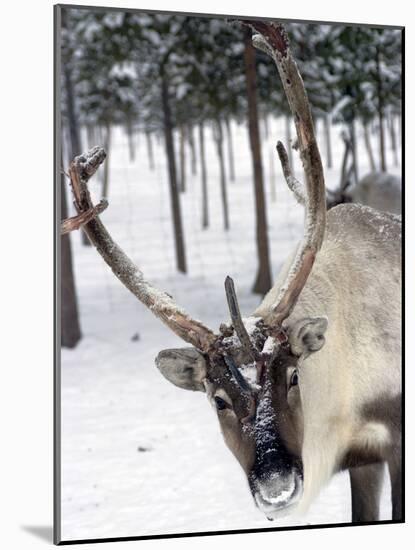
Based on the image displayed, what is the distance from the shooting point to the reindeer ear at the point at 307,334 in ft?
8.91

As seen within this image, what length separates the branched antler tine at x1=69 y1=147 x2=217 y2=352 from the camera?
2.77 m

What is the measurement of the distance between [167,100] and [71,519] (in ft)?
8.84

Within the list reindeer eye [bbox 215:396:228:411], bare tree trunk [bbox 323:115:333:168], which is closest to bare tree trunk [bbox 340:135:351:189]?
bare tree trunk [bbox 323:115:333:168]

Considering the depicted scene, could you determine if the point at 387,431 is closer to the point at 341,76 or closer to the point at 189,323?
the point at 189,323

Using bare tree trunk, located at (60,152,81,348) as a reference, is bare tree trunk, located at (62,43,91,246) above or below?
above

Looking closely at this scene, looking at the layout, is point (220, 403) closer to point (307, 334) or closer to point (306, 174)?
point (307, 334)

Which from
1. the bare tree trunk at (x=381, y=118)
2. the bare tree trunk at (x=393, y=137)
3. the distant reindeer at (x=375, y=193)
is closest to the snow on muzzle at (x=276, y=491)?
the distant reindeer at (x=375, y=193)

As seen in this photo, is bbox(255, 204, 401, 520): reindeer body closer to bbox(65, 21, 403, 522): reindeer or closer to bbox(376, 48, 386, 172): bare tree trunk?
bbox(65, 21, 403, 522): reindeer

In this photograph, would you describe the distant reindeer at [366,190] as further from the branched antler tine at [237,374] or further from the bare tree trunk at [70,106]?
the bare tree trunk at [70,106]

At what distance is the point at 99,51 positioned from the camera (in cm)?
494

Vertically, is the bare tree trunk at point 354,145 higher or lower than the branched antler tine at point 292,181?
higher

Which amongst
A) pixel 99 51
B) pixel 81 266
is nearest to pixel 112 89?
pixel 99 51

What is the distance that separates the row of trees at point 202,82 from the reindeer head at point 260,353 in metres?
0.85

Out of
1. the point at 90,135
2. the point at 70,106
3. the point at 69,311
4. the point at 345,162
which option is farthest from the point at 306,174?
the point at 69,311
